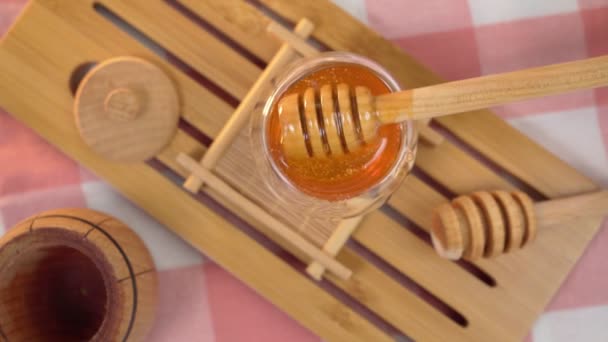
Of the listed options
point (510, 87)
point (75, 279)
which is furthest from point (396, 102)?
point (75, 279)

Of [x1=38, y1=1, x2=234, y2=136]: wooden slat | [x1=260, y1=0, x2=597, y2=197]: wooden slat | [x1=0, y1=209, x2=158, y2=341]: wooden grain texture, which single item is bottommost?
[x1=0, y1=209, x2=158, y2=341]: wooden grain texture

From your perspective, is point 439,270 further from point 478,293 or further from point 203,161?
point 203,161

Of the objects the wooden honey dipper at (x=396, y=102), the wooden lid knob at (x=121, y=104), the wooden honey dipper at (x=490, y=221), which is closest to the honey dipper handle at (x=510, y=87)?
the wooden honey dipper at (x=396, y=102)

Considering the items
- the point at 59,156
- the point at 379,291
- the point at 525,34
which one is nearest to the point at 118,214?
the point at 59,156

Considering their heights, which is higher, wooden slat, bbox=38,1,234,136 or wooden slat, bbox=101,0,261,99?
wooden slat, bbox=101,0,261,99

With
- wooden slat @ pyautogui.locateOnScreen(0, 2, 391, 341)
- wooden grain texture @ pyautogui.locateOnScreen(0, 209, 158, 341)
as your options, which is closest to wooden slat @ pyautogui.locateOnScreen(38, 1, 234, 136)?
wooden slat @ pyautogui.locateOnScreen(0, 2, 391, 341)

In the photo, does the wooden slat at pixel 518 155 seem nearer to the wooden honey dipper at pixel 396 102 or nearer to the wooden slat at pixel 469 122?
the wooden slat at pixel 469 122

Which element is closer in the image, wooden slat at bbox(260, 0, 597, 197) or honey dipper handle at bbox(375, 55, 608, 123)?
honey dipper handle at bbox(375, 55, 608, 123)

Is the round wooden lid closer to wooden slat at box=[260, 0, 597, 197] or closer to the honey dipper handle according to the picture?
wooden slat at box=[260, 0, 597, 197]
